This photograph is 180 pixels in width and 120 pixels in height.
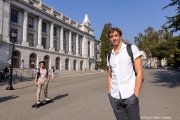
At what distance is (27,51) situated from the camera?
32.8m

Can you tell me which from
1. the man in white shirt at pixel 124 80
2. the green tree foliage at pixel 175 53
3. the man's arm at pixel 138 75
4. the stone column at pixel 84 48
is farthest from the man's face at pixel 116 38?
the stone column at pixel 84 48

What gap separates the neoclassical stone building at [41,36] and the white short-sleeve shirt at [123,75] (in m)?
29.3

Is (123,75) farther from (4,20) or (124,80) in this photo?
(4,20)

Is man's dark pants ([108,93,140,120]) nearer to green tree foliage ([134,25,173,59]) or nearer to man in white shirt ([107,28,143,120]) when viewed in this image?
man in white shirt ([107,28,143,120])

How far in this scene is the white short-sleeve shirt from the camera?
2145 millimetres

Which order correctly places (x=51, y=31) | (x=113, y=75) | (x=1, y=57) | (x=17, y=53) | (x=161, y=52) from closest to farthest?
(x=113, y=75), (x=1, y=57), (x=17, y=53), (x=51, y=31), (x=161, y=52)

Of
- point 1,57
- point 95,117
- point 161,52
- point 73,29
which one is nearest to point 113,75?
point 95,117

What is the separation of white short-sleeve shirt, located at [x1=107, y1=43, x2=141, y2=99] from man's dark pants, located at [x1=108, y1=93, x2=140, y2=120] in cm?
6

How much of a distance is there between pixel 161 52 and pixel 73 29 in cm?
3959

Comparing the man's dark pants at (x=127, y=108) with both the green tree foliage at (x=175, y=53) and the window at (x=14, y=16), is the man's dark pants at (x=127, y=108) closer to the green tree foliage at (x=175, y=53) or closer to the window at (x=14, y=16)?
the green tree foliage at (x=175, y=53)

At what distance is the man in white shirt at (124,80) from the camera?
2.11m

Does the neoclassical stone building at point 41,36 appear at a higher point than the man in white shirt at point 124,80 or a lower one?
higher

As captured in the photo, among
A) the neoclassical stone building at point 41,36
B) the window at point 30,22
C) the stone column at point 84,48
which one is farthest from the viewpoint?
the stone column at point 84,48

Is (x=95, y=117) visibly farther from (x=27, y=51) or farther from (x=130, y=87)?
(x=27, y=51)
